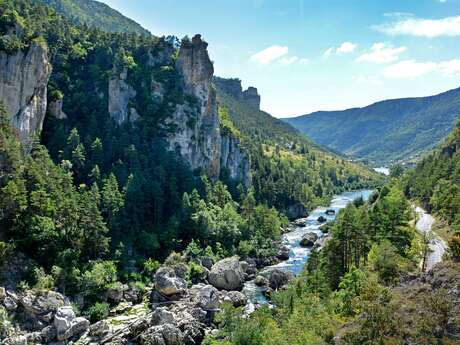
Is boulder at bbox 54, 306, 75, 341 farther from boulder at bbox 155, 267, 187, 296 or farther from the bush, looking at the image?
boulder at bbox 155, 267, 187, 296

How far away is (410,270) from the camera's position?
50969 mm

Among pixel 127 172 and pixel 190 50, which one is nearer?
pixel 127 172

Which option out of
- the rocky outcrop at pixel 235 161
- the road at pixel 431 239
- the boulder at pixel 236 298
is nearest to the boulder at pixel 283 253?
the boulder at pixel 236 298

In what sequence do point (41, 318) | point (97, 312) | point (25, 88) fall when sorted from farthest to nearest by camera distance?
point (25, 88) → point (97, 312) → point (41, 318)

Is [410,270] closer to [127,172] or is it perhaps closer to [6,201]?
[6,201]

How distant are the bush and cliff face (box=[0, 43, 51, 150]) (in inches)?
1500

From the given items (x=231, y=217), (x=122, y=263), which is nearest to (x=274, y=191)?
(x=231, y=217)

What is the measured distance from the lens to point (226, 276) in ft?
259

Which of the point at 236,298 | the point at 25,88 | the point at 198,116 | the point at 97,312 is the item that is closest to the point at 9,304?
the point at 97,312

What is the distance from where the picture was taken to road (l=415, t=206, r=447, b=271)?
58519mm

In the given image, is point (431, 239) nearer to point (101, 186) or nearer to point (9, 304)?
point (9, 304)

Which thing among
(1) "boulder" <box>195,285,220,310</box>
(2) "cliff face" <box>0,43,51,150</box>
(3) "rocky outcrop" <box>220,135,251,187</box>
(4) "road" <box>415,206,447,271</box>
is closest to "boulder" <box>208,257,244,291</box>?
(1) "boulder" <box>195,285,220,310</box>

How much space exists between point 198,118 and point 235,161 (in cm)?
2523

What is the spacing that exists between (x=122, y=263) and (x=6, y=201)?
2299 centimetres
